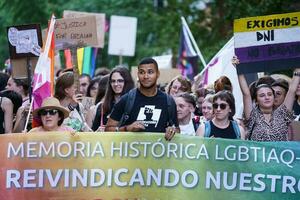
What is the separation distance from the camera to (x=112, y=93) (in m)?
12.1

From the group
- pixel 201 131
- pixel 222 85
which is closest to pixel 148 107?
pixel 201 131

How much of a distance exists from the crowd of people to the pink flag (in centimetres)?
22

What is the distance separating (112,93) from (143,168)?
230cm

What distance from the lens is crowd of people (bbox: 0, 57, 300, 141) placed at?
10.1 metres

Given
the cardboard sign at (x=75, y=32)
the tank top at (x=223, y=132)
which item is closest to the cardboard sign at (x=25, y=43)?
the cardboard sign at (x=75, y=32)

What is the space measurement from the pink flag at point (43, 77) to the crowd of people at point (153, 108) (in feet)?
0.72

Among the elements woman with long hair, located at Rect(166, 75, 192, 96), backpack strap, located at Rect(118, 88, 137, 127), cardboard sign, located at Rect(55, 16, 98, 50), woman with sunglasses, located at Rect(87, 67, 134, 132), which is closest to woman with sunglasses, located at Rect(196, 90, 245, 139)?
backpack strap, located at Rect(118, 88, 137, 127)

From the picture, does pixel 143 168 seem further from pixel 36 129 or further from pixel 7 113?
pixel 7 113

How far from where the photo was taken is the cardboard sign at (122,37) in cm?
2125

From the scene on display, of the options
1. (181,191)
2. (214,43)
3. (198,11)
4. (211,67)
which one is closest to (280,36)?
(181,191)

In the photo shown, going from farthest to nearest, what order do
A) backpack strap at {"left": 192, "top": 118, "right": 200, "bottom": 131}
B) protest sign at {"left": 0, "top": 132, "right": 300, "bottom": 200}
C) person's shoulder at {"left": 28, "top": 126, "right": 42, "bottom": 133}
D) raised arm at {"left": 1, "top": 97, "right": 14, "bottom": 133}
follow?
1. backpack strap at {"left": 192, "top": 118, "right": 200, "bottom": 131}
2. raised arm at {"left": 1, "top": 97, "right": 14, "bottom": 133}
3. person's shoulder at {"left": 28, "top": 126, "right": 42, "bottom": 133}
4. protest sign at {"left": 0, "top": 132, "right": 300, "bottom": 200}

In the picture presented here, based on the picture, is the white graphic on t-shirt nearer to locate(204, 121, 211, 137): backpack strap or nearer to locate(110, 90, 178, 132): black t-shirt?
locate(110, 90, 178, 132): black t-shirt

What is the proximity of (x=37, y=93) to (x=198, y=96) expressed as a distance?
9.52 ft

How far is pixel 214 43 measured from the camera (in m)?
24.3
